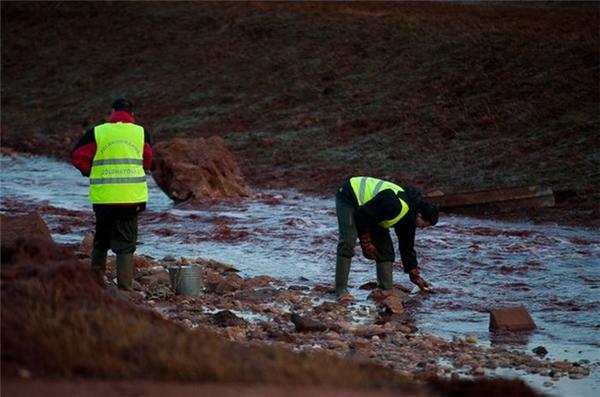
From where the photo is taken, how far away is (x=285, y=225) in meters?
19.7

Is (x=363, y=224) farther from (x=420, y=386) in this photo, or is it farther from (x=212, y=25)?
(x=212, y=25)

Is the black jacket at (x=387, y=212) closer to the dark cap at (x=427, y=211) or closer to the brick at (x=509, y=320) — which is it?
the dark cap at (x=427, y=211)

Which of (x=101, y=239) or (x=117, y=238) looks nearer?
(x=117, y=238)

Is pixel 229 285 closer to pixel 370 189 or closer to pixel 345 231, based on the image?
pixel 345 231

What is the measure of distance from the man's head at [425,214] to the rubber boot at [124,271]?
2695 millimetres

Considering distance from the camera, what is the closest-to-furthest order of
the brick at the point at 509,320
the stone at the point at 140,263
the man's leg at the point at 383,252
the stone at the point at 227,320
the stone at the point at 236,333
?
1. the stone at the point at 236,333
2. the stone at the point at 227,320
3. the brick at the point at 509,320
4. the man's leg at the point at 383,252
5. the stone at the point at 140,263

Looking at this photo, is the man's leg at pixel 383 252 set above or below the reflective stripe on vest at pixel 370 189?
below

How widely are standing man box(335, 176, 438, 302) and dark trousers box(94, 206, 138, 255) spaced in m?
2.13

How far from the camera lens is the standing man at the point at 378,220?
12422 millimetres

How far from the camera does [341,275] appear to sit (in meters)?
13.3

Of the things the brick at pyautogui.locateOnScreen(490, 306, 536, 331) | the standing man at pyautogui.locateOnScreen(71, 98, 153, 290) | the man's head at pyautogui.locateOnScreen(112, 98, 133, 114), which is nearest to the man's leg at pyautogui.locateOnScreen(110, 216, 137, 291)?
the standing man at pyautogui.locateOnScreen(71, 98, 153, 290)

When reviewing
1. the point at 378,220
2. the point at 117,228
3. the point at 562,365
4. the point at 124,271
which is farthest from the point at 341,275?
the point at 562,365

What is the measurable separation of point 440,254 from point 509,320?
5.15 meters

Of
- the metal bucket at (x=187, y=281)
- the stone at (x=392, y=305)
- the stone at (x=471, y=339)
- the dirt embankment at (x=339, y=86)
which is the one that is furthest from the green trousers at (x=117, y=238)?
the dirt embankment at (x=339, y=86)
